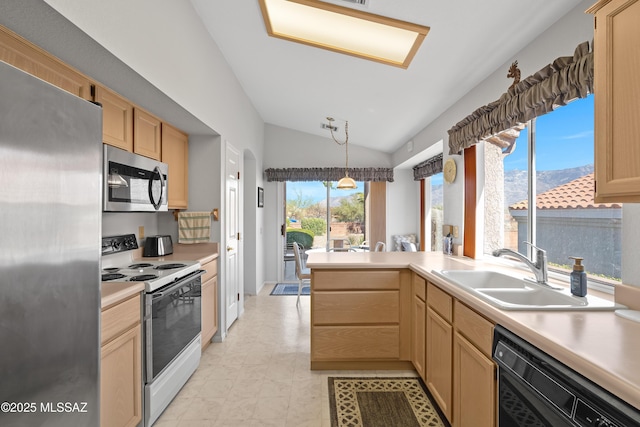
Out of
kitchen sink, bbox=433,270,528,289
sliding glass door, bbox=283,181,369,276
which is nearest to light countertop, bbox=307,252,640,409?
kitchen sink, bbox=433,270,528,289

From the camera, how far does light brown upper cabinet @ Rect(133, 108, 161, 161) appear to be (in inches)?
94.0

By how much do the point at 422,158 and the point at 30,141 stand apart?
4663 millimetres

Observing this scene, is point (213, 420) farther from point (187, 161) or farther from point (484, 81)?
point (484, 81)

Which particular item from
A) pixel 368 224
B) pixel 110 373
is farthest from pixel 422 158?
pixel 110 373

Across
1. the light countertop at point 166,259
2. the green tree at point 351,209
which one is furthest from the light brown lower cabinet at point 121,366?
the green tree at point 351,209

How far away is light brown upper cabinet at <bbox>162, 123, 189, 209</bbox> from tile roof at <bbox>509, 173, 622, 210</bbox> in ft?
9.54

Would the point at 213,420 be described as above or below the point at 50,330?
below

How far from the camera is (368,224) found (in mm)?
6066

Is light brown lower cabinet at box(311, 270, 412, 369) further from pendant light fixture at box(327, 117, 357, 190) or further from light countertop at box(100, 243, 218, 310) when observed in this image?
pendant light fixture at box(327, 117, 357, 190)

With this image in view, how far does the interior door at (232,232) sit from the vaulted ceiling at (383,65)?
3.22 feet

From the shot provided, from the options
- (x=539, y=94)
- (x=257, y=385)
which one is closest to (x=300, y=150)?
(x=257, y=385)

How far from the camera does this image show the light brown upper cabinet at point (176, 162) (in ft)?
9.38

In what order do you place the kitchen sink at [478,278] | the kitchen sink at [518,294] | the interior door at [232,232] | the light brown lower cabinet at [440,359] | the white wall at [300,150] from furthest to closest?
1. the white wall at [300,150]
2. the interior door at [232,232]
3. the kitchen sink at [478,278]
4. the light brown lower cabinet at [440,359]
5. the kitchen sink at [518,294]

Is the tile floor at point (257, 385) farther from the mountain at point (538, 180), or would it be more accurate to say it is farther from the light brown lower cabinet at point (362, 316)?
the mountain at point (538, 180)
